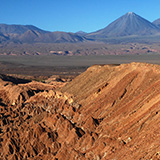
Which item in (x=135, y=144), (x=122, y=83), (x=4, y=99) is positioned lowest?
(x=4, y=99)

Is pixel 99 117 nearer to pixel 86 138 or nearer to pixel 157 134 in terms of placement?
pixel 86 138

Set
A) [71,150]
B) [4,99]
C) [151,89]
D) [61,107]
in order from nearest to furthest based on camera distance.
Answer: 1. [71,150]
2. [151,89]
3. [61,107]
4. [4,99]

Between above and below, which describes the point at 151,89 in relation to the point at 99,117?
above

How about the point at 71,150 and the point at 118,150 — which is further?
the point at 71,150

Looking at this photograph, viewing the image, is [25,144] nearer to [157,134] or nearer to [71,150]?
[71,150]

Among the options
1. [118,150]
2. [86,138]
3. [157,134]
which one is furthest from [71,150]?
[157,134]

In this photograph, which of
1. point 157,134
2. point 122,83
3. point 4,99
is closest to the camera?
point 157,134

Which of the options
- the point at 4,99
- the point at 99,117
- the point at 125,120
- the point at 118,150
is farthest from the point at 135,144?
the point at 4,99
